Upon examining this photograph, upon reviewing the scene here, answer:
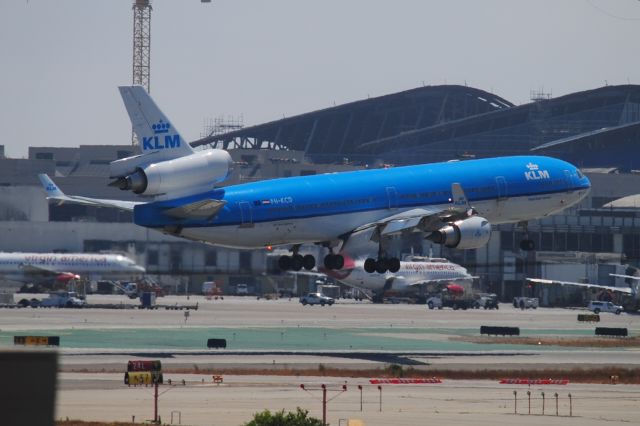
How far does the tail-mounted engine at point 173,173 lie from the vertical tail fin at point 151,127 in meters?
0.80

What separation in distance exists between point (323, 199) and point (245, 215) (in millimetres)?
4682

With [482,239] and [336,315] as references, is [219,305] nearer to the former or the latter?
[336,315]

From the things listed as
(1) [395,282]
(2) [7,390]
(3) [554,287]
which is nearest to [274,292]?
(1) [395,282]

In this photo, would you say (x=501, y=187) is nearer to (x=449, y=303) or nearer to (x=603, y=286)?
(x=449, y=303)

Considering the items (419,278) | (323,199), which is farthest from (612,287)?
(323,199)

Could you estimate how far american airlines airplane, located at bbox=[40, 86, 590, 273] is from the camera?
193 ft

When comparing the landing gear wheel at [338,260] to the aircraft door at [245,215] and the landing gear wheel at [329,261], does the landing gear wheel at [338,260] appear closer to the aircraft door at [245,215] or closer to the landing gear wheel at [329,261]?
the landing gear wheel at [329,261]

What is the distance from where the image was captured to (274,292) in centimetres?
16025

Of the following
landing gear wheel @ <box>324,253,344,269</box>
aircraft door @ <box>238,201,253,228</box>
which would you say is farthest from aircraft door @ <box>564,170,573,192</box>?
aircraft door @ <box>238,201,253,228</box>

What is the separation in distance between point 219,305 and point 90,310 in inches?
658

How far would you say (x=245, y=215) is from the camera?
200 feet

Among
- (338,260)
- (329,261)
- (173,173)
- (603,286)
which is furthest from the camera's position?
(603,286)

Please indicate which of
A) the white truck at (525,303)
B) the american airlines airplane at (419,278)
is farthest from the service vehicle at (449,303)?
the white truck at (525,303)

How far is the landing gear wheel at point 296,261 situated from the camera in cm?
6706
